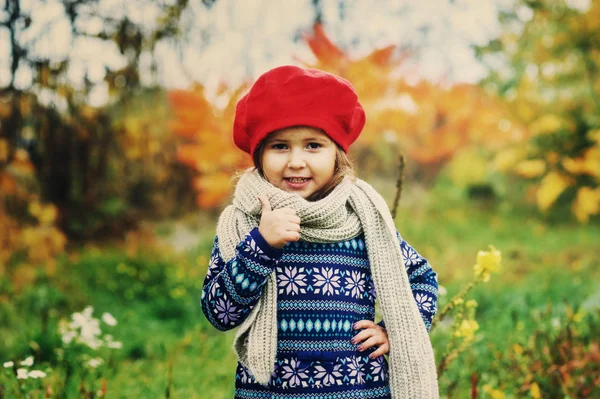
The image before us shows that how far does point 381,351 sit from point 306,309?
0.88 ft

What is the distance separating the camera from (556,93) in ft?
23.2

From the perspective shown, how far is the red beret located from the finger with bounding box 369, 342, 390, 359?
0.61 metres

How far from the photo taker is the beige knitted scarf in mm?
1745

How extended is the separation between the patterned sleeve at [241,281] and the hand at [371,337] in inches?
12.2

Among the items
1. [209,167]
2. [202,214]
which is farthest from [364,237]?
[202,214]

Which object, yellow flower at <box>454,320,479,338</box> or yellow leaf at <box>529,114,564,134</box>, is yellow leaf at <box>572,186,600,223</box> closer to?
yellow leaf at <box>529,114,564,134</box>

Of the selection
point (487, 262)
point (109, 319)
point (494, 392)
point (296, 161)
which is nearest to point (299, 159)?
point (296, 161)

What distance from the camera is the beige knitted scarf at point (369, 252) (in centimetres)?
175

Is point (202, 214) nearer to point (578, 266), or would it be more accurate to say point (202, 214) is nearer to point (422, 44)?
point (422, 44)

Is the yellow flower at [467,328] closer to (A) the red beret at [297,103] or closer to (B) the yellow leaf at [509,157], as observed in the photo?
(A) the red beret at [297,103]

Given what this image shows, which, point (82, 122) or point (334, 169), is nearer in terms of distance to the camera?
point (334, 169)

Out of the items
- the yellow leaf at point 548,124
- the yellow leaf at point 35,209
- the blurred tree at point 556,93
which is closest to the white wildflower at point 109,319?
the yellow leaf at point 35,209

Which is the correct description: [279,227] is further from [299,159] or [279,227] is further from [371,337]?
[371,337]

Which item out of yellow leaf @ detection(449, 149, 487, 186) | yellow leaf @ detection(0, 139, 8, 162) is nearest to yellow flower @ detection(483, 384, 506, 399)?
yellow leaf @ detection(0, 139, 8, 162)
